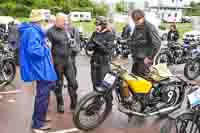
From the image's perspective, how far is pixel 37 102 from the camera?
5457mm

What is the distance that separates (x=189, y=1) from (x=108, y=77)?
101 meters

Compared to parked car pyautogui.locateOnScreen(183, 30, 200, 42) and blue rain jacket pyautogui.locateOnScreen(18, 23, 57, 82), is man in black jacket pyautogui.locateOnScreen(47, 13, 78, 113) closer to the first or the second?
blue rain jacket pyautogui.locateOnScreen(18, 23, 57, 82)

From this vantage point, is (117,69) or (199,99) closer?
(199,99)

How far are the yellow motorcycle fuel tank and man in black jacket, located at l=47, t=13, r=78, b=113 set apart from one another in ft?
3.70

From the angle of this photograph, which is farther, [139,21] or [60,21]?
[139,21]

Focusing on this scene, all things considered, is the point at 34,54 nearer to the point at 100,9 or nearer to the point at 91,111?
the point at 91,111

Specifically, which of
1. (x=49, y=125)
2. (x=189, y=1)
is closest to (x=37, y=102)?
(x=49, y=125)

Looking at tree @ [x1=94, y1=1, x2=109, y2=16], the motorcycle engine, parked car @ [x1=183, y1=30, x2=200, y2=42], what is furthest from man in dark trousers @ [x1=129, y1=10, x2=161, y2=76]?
tree @ [x1=94, y1=1, x2=109, y2=16]

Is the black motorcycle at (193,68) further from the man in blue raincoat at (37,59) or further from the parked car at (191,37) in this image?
Answer: the man in blue raincoat at (37,59)

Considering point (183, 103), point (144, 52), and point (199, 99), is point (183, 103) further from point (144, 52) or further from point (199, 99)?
point (199, 99)

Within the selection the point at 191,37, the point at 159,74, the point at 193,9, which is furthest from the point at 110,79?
the point at 193,9

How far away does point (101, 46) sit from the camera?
251 inches

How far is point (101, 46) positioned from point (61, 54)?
0.67 meters

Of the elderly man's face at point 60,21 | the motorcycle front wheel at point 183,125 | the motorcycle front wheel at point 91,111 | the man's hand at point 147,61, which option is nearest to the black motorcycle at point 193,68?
the man's hand at point 147,61
